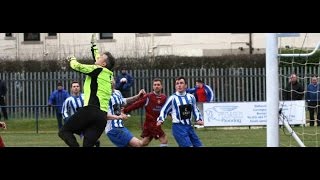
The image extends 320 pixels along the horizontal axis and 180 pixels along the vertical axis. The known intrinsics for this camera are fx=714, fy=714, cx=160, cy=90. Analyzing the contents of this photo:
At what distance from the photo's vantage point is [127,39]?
35.3 meters

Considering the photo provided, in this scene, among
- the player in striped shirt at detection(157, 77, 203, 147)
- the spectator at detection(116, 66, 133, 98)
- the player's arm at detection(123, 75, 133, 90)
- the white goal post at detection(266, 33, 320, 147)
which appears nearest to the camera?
the white goal post at detection(266, 33, 320, 147)

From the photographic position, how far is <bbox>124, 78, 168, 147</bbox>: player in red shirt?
13.6 meters

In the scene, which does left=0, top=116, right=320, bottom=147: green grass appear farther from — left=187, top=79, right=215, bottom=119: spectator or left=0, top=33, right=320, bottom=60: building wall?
left=0, top=33, right=320, bottom=60: building wall

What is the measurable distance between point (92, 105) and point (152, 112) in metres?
4.75

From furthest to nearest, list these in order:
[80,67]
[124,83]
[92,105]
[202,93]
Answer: [124,83]
[202,93]
[92,105]
[80,67]

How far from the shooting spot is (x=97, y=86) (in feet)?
32.0

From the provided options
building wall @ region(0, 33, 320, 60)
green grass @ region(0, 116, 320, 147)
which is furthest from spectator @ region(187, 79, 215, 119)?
building wall @ region(0, 33, 320, 60)

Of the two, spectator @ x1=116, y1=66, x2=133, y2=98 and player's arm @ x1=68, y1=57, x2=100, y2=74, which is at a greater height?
player's arm @ x1=68, y1=57, x2=100, y2=74

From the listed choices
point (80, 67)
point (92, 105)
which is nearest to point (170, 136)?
point (92, 105)

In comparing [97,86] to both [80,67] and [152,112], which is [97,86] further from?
[152,112]

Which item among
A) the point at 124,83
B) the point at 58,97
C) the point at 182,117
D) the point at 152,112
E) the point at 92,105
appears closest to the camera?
the point at 92,105

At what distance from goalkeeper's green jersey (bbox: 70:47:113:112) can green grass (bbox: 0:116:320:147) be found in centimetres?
266

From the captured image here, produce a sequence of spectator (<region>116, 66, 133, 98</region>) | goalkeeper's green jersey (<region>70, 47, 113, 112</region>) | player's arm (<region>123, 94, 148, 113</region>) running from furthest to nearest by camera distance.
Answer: spectator (<region>116, 66, 133, 98</region>), player's arm (<region>123, 94, 148, 113</region>), goalkeeper's green jersey (<region>70, 47, 113, 112</region>)

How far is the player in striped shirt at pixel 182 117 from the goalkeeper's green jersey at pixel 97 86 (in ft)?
7.18
